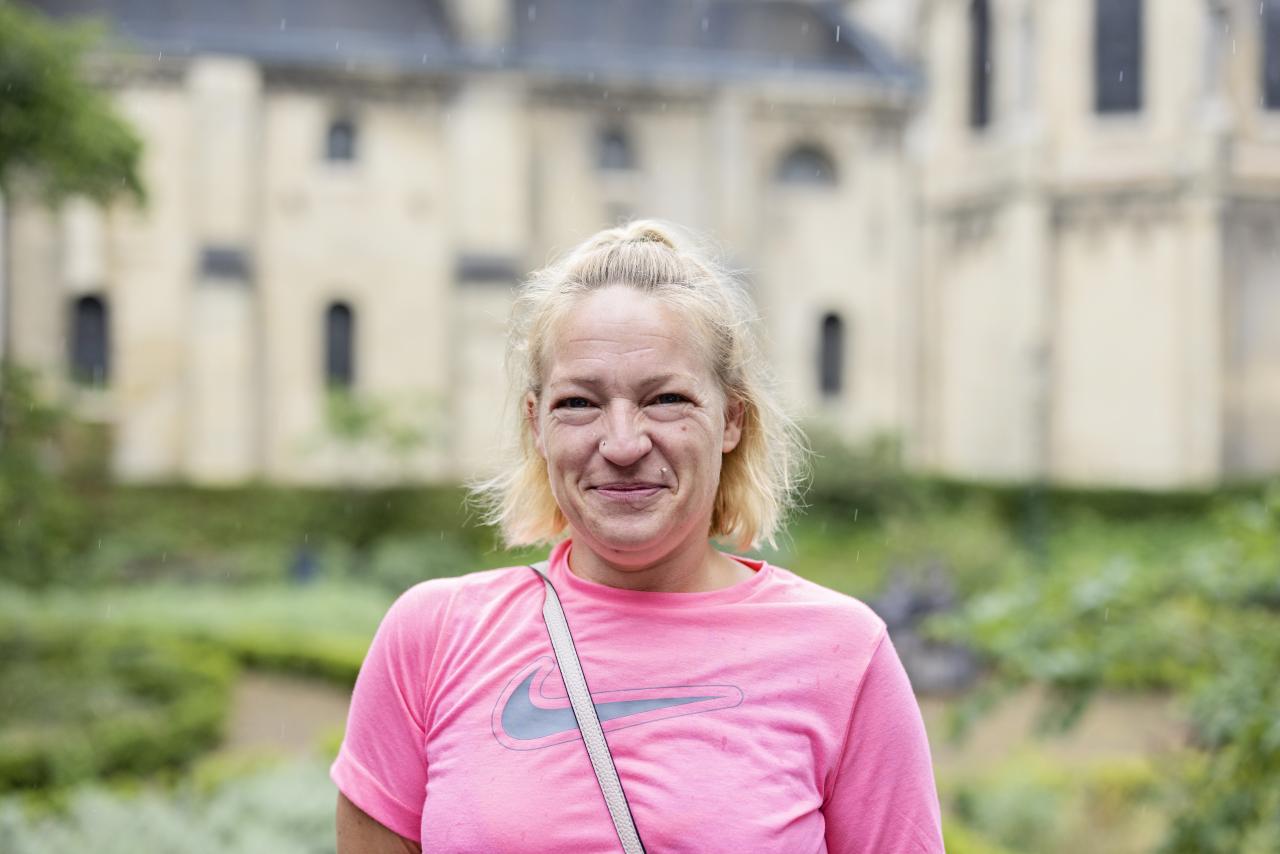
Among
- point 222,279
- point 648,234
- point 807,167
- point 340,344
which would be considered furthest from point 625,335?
point 807,167

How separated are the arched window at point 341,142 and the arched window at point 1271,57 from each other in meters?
15.5

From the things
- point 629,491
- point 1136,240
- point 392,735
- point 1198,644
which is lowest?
point 1198,644

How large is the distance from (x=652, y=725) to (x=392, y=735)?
0.39 metres

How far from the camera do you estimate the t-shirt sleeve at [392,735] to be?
1804 mm

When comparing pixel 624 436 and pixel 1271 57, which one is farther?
pixel 1271 57

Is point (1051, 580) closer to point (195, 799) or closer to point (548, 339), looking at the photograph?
point (548, 339)

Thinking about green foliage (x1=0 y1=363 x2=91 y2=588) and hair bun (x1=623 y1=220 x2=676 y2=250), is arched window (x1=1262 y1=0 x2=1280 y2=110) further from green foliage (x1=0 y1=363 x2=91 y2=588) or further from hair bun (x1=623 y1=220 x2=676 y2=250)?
hair bun (x1=623 y1=220 x2=676 y2=250)

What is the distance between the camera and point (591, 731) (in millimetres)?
1671

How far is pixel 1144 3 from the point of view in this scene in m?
21.3

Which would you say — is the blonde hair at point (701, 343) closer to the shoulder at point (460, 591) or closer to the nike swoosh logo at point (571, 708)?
the shoulder at point (460, 591)

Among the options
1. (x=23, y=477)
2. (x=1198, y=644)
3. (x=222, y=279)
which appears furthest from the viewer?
(x=222, y=279)

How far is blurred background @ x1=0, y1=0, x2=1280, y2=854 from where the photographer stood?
62.2ft

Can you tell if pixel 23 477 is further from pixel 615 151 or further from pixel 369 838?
pixel 615 151

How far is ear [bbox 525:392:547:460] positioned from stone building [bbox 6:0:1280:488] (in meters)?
17.8
